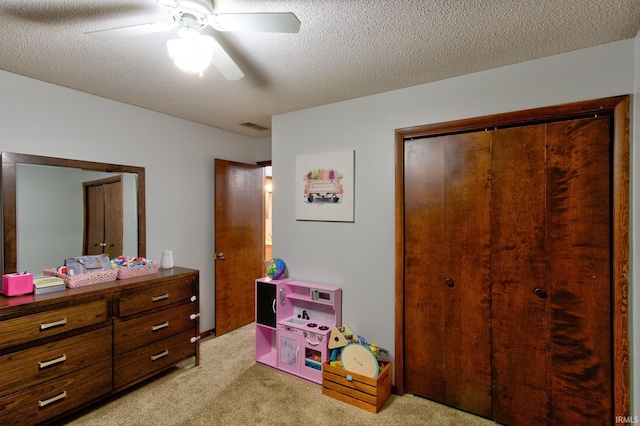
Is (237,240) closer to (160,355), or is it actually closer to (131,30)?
(160,355)

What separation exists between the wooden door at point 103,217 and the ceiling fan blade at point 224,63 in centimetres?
176

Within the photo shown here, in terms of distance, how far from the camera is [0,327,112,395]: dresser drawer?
6.09 ft

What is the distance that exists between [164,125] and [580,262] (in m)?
3.66

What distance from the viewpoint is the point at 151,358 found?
2566 millimetres

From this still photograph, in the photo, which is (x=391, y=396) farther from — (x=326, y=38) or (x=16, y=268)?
(x=16, y=268)

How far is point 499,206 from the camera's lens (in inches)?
86.7

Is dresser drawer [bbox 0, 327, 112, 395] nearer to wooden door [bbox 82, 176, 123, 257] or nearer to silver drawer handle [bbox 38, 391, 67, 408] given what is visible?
silver drawer handle [bbox 38, 391, 67, 408]

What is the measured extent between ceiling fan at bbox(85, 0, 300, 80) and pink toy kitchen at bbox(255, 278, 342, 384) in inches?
80.0

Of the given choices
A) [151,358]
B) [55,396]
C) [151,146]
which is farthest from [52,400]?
[151,146]

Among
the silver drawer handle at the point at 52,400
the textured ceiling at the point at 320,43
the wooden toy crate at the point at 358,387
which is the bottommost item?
the wooden toy crate at the point at 358,387

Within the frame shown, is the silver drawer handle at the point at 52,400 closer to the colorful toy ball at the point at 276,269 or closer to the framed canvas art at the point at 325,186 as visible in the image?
the colorful toy ball at the point at 276,269

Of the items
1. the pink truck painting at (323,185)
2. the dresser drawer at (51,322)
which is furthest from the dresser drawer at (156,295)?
the pink truck painting at (323,185)

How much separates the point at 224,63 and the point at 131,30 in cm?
42

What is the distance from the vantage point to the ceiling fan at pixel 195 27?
1.34 m
